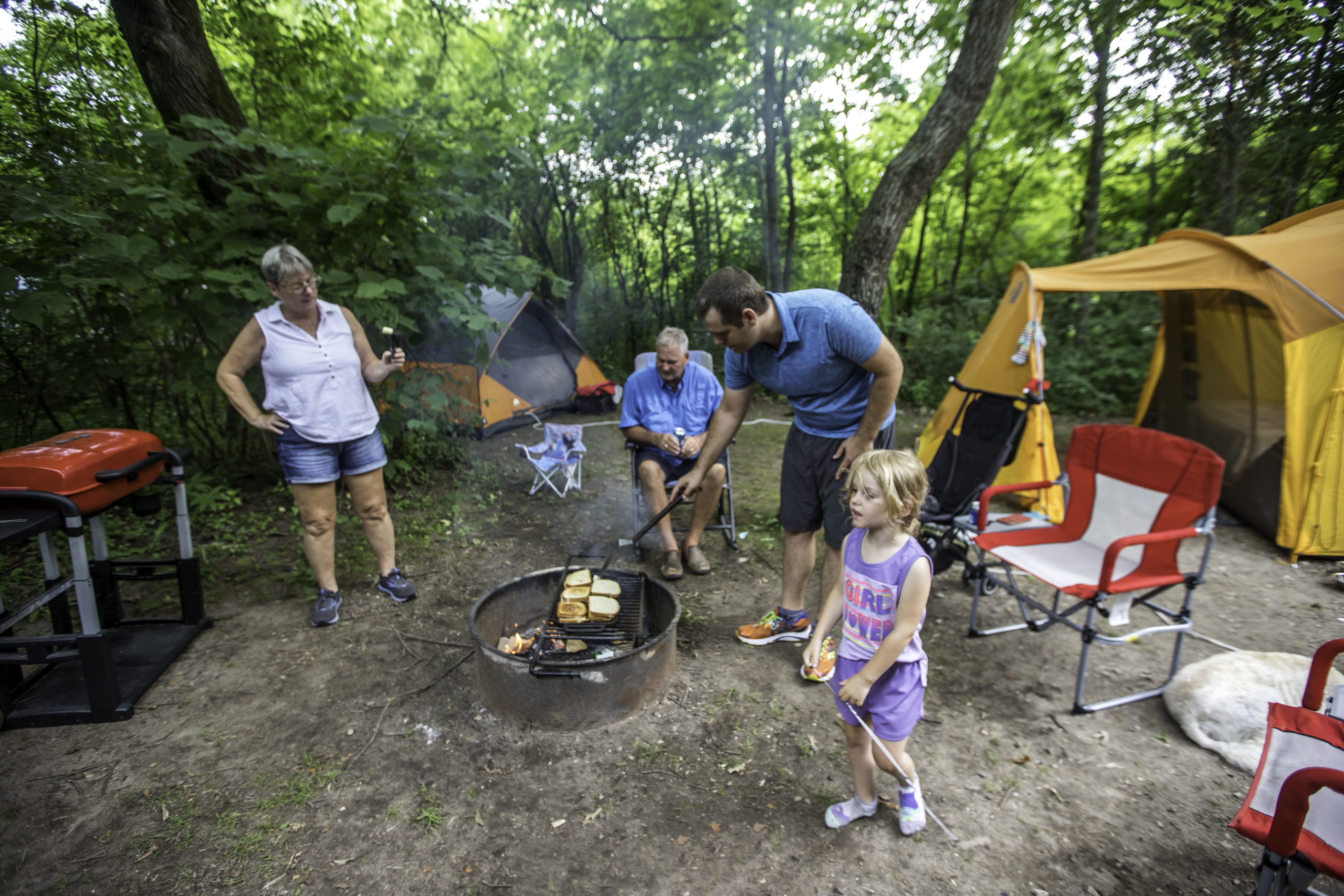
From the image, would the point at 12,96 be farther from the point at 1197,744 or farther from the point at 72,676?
the point at 1197,744

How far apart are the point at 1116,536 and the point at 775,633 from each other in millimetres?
1738

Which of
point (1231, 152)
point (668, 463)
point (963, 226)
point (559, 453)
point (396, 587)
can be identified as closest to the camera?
point (396, 587)

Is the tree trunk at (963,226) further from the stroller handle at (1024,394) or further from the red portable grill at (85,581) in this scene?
the red portable grill at (85,581)

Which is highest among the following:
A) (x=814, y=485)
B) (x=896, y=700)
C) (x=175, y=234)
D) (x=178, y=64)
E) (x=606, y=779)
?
(x=178, y=64)

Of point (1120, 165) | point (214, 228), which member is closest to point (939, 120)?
point (214, 228)

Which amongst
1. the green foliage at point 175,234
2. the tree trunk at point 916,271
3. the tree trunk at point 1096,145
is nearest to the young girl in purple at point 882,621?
the green foliage at point 175,234

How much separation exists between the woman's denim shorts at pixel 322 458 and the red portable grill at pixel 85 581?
0.48 m

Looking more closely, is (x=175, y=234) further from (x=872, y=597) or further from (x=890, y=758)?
(x=890, y=758)

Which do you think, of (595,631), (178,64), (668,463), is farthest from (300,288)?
(178,64)

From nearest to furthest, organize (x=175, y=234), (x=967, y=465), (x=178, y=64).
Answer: (x=175, y=234) → (x=178, y=64) → (x=967, y=465)

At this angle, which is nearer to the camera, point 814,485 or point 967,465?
Answer: point 814,485

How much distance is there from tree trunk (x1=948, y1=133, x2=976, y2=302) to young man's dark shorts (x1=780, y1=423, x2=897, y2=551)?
341 inches

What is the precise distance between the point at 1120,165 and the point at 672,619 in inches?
395

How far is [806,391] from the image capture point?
2.59 m
